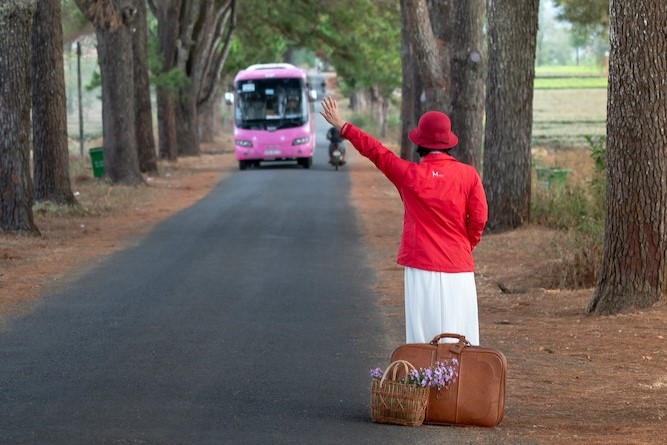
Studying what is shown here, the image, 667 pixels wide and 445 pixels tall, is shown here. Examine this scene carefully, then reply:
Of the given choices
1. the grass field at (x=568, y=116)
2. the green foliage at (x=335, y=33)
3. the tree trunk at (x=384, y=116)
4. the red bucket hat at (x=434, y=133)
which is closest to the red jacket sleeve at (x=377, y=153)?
the red bucket hat at (x=434, y=133)

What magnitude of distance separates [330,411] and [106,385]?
5.68 feet

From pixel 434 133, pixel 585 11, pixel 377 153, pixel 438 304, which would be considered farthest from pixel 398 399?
pixel 585 11

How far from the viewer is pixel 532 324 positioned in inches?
490

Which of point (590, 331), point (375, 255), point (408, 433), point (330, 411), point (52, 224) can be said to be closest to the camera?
point (408, 433)

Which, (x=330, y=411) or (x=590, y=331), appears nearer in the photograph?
(x=330, y=411)

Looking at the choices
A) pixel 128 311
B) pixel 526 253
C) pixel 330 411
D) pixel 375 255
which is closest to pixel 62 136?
pixel 375 255

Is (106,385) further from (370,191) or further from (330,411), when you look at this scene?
(370,191)

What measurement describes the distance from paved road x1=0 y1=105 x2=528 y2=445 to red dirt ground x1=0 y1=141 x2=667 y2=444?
1.39ft

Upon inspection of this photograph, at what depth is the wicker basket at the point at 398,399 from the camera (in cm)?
793

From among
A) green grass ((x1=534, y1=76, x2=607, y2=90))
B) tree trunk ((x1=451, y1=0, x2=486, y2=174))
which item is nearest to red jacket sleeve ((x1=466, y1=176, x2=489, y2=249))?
tree trunk ((x1=451, y1=0, x2=486, y2=174))

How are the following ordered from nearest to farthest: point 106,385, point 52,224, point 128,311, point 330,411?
1. point 330,411
2. point 106,385
3. point 128,311
4. point 52,224

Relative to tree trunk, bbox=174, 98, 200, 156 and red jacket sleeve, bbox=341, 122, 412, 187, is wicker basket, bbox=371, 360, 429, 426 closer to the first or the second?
red jacket sleeve, bbox=341, 122, 412, 187

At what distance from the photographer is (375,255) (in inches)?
719

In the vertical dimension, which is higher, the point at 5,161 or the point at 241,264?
the point at 5,161
